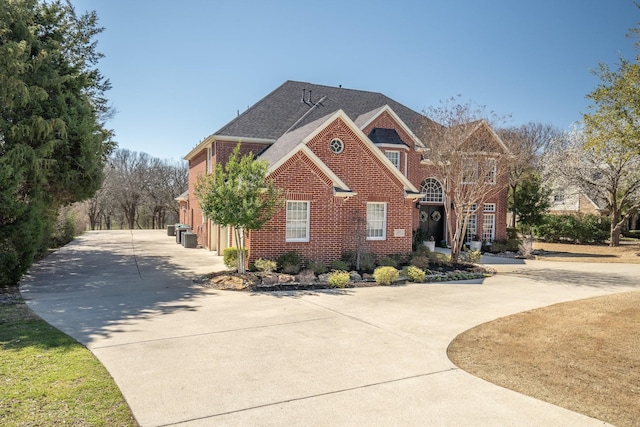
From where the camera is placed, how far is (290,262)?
48.5ft

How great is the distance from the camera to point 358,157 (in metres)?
17.0

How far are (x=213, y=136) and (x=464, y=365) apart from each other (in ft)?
56.6

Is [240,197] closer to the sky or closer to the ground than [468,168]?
closer to the ground

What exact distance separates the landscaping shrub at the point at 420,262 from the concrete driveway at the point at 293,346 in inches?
88.5

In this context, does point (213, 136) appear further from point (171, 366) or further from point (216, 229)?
point (171, 366)

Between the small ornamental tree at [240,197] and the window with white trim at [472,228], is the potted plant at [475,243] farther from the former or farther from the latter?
the small ornamental tree at [240,197]

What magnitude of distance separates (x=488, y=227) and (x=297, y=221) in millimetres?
14947

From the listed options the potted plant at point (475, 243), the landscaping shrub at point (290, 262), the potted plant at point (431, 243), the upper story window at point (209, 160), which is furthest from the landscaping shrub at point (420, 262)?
the upper story window at point (209, 160)

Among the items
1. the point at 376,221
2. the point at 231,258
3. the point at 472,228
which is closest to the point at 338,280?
the point at 231,258

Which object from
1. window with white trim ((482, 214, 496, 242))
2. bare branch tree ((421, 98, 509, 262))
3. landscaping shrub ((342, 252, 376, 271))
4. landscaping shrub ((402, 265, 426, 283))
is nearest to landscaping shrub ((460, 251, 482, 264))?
bare branch tree ((421, 98, 509, 262))

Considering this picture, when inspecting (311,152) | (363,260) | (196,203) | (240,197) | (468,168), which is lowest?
(363,260)

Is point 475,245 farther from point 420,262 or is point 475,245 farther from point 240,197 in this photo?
point 240,197

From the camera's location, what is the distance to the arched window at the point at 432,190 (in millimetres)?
24969

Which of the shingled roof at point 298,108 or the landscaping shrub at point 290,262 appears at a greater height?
the shingled roof at point 298,108
